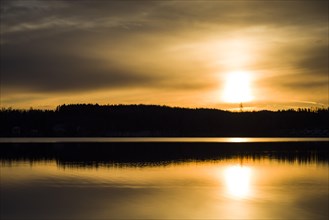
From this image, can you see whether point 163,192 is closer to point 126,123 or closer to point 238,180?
point 238,180

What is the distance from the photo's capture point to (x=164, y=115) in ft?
603

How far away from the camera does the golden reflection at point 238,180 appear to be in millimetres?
30647

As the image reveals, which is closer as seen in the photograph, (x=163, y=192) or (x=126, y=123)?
(x=163, y=192)

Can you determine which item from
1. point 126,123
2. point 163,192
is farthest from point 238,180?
point 126,123

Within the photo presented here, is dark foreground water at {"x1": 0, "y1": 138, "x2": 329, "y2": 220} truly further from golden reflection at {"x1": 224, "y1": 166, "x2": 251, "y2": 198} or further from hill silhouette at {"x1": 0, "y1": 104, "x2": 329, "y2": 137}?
hill silhouette at {"x1": 0, "y1": 104, "x2": 329, "y2": 137}

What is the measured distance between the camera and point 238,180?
A: 37469 millimetres

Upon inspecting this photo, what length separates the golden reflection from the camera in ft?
101

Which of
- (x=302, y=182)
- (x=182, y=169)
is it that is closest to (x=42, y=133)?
(x=182, y=169)

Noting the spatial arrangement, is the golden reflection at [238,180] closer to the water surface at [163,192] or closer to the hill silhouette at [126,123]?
the water surface at [163,192]

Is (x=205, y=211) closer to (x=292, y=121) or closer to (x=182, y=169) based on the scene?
(x=182, y=169)

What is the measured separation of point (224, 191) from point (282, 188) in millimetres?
4109

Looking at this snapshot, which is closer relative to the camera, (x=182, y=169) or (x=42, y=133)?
(x=182, y=169)

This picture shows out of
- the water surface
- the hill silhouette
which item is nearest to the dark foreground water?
the water surface

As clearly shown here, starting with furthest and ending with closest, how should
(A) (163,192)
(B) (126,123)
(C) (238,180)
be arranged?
(B) (126,123) < (C) (238,180) < (A) (163,192)
